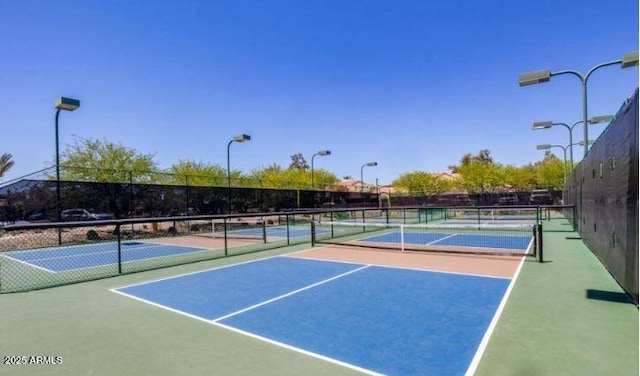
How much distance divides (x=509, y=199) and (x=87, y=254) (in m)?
37.2

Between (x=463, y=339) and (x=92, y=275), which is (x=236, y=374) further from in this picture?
(x=92, y=275)

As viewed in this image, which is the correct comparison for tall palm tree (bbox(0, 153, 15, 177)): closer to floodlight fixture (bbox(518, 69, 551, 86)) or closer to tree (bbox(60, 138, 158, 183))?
tree (bbox(60, 138, 158, 183))

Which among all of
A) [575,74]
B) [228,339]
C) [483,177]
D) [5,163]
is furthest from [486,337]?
[483,177]

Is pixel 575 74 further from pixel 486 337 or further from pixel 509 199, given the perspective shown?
pixel 509 199

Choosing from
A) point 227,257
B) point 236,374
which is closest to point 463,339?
point 236,374

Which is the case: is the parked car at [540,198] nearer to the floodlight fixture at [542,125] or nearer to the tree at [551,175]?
the tree at [551,175]

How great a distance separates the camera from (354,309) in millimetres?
5891

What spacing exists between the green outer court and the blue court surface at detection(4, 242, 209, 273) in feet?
12.5

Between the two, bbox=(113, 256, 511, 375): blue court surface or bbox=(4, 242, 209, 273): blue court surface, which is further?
bbox=(4, 242, 209, 273): blue court surface

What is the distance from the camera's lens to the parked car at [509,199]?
37138 millimetres

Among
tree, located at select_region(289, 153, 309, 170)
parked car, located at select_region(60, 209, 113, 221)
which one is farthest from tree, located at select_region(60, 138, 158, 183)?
tree, located at select_region(289, 153, 309, 170)

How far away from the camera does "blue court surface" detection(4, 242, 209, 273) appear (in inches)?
433

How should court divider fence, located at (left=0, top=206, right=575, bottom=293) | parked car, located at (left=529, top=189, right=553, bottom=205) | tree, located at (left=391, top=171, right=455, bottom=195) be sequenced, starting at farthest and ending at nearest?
tree, located at (left=391, top=171, right=455, bottom=195)
parked car, located at (left=529, top=189, right=553, bottom=205)
court divider fence, located at (left=0, top=206, right=575, bottom=293)

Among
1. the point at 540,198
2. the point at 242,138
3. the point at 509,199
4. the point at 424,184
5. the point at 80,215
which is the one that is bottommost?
the point at 509,199
